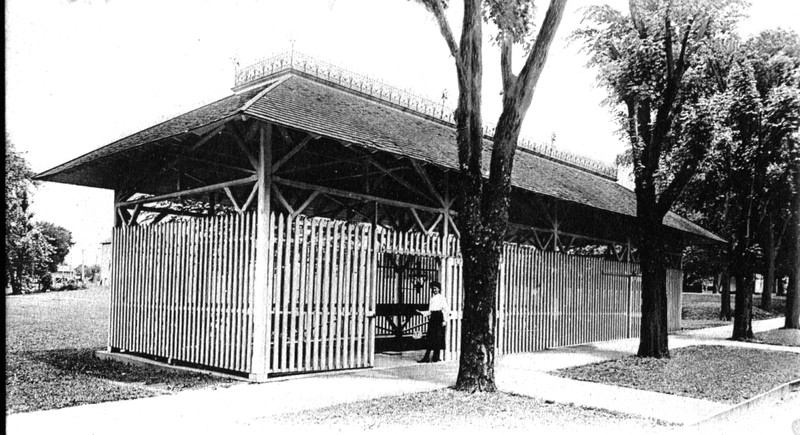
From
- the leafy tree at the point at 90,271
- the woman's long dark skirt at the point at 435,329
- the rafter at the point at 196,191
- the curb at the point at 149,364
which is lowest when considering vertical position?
the leafy tree at the point at 90,271

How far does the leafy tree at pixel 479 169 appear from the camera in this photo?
9055 millimetres

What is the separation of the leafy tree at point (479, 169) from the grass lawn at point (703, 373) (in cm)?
276

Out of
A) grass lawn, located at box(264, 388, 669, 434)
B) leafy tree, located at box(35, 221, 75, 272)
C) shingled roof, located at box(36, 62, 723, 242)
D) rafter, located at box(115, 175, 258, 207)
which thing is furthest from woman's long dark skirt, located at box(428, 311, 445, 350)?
leafy tree, located at box(35, 221, 75, 272)

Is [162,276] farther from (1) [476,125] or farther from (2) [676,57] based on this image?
(2) [676,57]

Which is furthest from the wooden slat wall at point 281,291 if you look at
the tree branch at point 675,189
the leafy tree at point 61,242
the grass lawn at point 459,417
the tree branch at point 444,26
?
the leafy tree at point 61,242

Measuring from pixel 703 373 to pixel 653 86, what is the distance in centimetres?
623

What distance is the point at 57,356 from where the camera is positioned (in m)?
12.6

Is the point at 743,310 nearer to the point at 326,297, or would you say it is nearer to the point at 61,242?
the point at 326,297

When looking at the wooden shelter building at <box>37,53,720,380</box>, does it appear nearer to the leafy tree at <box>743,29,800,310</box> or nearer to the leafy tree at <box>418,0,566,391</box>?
the leafy tree at <box>418,0,566,391</box>

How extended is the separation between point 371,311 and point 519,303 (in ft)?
16.0

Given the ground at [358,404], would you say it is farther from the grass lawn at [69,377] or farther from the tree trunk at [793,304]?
the tree trunk at [793,304]

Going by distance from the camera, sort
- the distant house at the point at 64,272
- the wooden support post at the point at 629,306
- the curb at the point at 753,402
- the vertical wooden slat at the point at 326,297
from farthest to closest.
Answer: the distant house at the point at 64,272
the wooden support post at the point at 629,306
the vertical wooden slat at the point at 326,297
the curb at the point at 753,402

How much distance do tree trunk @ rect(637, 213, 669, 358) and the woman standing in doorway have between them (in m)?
4.71

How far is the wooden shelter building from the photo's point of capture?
1015 centimetres
